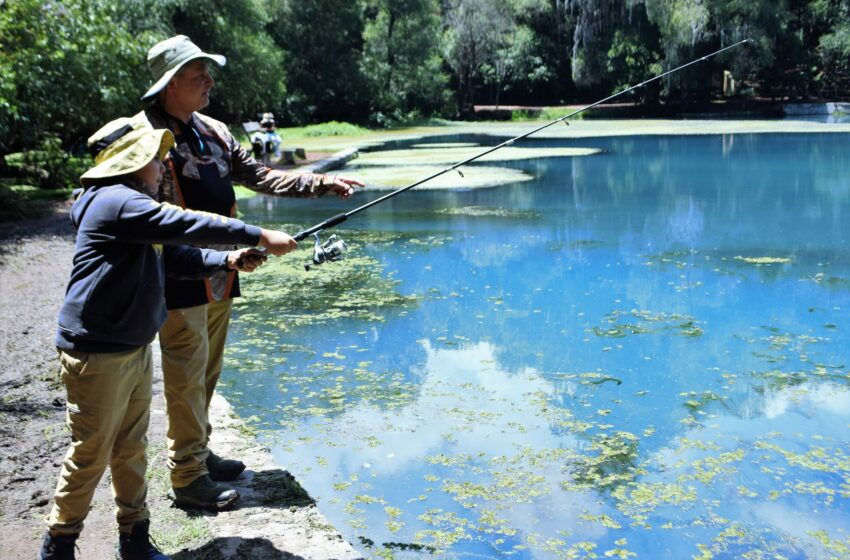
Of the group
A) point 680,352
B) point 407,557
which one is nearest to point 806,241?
point 680,352

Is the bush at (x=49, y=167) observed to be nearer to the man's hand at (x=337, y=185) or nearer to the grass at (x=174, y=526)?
the man's hand at (x=337, y=185)

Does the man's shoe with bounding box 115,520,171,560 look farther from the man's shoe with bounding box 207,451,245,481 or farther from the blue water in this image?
the blue water

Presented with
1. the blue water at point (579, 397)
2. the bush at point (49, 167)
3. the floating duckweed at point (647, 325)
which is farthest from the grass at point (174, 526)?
the bush at point (49, 167)

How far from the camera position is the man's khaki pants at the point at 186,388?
3463mm

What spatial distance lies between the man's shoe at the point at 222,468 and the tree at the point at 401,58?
3929 centimetres

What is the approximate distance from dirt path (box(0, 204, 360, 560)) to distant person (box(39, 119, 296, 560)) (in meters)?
0.47

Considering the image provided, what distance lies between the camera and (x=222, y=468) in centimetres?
381

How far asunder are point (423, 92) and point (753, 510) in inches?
1665

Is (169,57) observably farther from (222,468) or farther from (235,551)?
(235,551)

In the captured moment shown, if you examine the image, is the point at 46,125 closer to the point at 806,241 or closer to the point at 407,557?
the point at 806,241

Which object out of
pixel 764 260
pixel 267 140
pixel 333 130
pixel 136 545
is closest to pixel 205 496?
pixel 136 545

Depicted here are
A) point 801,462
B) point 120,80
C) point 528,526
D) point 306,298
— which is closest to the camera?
point 528,526

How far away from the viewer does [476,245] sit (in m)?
10.5

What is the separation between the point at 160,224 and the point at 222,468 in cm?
141
